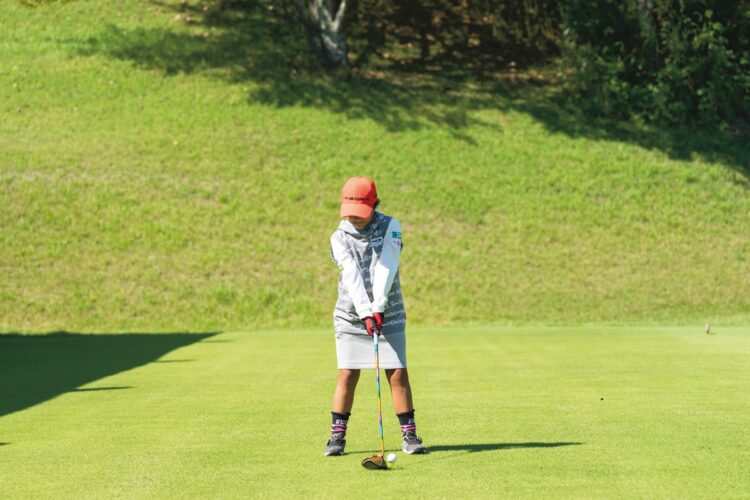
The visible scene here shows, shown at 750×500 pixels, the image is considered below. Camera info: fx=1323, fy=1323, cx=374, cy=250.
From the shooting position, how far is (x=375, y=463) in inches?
336

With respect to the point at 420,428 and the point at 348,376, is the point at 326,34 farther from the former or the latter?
the point at 348,376

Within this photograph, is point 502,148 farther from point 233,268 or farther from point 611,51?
point 233,268

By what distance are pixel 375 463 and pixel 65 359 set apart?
12.8 meters

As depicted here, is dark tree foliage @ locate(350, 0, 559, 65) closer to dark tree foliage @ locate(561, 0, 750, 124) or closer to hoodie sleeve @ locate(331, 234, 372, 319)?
dark tree foliage @ locate(561, 0, 750, 124)

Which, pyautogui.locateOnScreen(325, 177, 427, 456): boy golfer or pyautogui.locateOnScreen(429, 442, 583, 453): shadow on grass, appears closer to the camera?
pyautogui.locateOnScreen(325, 177, 427, 456): boy golfer

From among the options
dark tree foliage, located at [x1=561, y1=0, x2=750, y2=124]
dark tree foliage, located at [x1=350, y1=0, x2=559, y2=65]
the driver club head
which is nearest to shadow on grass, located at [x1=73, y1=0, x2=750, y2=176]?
dark tree foliage, located at [x1=561, y1=0, x2=750, y2=124]

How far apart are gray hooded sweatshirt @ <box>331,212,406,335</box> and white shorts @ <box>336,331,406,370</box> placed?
0.05 meters

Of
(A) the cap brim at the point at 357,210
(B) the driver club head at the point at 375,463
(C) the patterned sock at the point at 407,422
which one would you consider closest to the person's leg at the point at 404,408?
(C) the patterned sock at the point at 407,422

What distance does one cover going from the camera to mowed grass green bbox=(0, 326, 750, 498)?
8.03m

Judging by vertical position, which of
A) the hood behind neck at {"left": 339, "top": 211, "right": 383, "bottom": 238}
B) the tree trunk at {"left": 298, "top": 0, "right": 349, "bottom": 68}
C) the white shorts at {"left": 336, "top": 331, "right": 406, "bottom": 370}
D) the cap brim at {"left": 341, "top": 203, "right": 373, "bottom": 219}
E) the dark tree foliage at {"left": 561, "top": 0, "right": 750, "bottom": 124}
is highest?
the tree trunk at {"left": 298, "top": 0, "right": 349, "bottom": 68}

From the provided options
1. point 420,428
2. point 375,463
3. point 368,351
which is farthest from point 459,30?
point 375,463

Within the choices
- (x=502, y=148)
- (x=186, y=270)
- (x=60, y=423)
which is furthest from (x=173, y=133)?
(x=60, y=423)

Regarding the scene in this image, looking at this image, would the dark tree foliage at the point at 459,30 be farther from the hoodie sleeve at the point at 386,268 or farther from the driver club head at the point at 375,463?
the driver club head at the point at 375,463

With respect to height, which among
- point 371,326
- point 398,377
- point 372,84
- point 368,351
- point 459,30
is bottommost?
point 398,377
